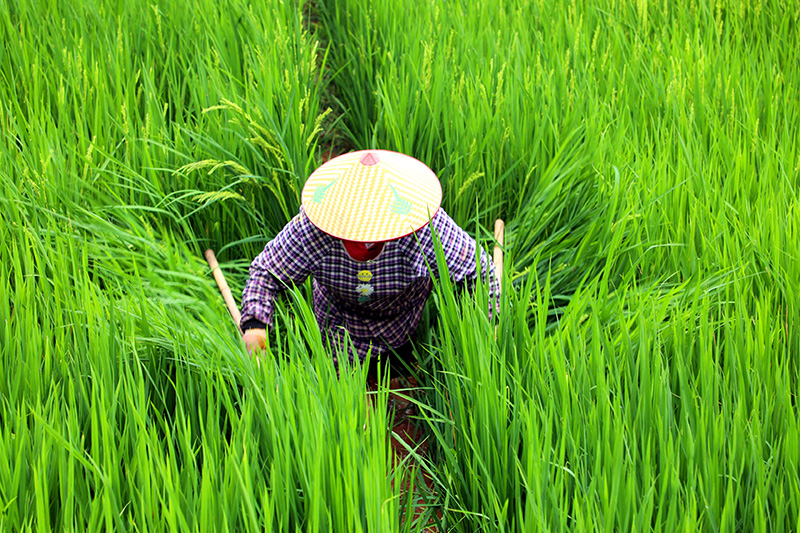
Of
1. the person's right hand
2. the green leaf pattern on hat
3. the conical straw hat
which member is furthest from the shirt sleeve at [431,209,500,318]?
the person's right hand

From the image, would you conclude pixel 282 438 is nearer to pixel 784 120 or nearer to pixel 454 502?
pixel 454 502

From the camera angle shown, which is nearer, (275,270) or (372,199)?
(372,199)

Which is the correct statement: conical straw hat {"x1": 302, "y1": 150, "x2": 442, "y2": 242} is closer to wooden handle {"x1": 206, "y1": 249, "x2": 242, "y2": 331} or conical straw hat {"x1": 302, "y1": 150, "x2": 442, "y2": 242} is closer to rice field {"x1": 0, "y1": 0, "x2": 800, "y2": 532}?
rice field {"x1": 0, "y1": 0, "x2": 800, "y2": 532}

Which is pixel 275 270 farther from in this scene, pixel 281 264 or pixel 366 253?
pixel 366 253

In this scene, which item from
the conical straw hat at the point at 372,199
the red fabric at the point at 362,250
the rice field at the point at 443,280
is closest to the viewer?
the rice field at the point at 443,280

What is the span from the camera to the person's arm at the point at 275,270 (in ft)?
5.20

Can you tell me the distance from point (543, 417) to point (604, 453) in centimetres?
12

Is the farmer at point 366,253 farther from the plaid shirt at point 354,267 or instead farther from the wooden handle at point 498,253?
the wooden handle at point 498,253

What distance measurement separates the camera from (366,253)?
1.56 m

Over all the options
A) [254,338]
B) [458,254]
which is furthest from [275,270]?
[458,254]

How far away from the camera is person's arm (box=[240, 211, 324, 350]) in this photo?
1585mm

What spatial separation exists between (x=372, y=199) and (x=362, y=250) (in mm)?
192

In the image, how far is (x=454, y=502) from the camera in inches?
50.1

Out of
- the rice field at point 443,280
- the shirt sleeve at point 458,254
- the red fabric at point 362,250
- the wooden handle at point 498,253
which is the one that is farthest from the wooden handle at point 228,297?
the wooden handle at point 498,253
